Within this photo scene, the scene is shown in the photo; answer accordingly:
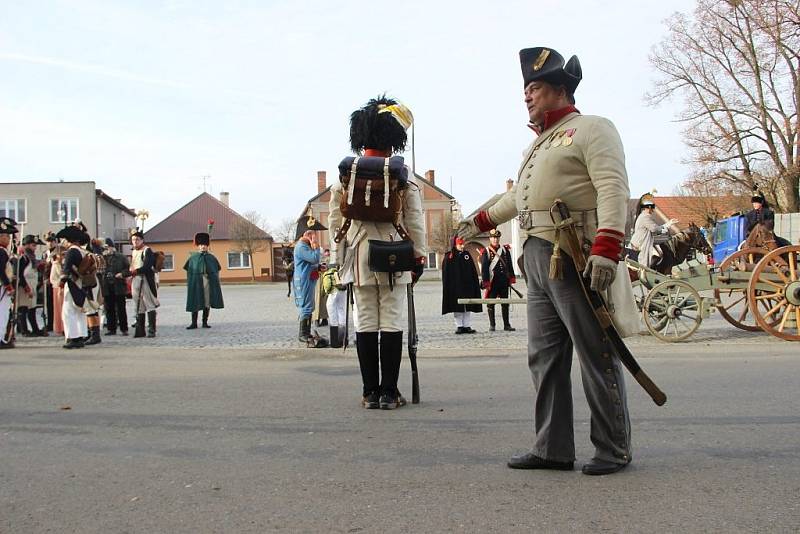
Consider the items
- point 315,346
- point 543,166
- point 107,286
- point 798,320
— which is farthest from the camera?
point 107,286

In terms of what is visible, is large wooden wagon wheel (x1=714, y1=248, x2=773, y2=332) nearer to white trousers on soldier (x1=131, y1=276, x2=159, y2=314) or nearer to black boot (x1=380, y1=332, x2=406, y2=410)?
black boot (x1=380, y1=332, x2=406, y2=410)

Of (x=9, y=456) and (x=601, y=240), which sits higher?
(x=601, y=240)

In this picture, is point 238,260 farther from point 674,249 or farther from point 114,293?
point 674,249

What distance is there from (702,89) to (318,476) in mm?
35215

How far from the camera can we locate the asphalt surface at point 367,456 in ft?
11.3

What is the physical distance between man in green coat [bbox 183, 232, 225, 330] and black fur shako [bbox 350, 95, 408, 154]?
964 cm

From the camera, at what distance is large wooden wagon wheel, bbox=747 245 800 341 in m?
9.92

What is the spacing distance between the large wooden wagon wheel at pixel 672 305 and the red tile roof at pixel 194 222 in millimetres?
62418

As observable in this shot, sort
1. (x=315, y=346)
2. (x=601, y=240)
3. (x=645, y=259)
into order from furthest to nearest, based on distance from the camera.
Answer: (x=645, y=259)
(x=315, y=346)
(x=601, y=240)

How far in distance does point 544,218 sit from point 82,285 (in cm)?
900

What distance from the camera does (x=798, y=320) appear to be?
995cm

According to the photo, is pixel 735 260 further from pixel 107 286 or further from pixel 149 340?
pixel 107 286

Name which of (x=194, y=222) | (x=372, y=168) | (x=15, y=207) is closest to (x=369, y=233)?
(x=372, y=168)

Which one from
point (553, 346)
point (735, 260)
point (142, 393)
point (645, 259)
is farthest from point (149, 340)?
point (553, 346)
